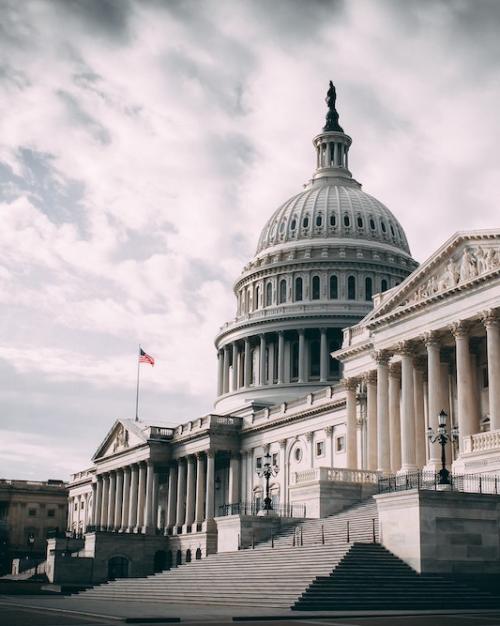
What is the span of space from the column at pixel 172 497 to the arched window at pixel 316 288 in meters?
32.2

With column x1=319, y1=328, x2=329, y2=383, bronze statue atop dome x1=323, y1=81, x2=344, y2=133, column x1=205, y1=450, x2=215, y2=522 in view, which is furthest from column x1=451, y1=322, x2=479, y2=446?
bronze statue atop dome x1=323, y1=81, x2=344, y2=133

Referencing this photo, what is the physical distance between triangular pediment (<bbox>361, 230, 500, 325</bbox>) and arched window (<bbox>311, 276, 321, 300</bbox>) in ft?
206

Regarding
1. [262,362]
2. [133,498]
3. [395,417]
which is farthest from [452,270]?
[262,362]

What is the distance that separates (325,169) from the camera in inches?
5728

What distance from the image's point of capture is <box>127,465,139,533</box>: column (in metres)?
115

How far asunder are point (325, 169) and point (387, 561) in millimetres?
106554

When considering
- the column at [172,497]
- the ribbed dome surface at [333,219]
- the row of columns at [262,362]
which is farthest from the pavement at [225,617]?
the ribbed dome surface at [333,219]

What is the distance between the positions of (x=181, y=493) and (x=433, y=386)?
5253 cm

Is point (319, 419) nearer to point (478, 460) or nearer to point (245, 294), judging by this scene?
point (478, 460)

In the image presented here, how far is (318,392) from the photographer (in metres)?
92.7

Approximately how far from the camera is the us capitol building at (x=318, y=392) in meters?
61.2

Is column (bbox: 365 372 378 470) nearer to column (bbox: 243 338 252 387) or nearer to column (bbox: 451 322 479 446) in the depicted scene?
column (bbox: 451 322 479 446)

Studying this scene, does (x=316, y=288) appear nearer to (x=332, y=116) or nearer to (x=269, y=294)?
(x=269, y=294)

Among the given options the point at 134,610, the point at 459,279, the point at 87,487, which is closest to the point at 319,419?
the point at 459,279
